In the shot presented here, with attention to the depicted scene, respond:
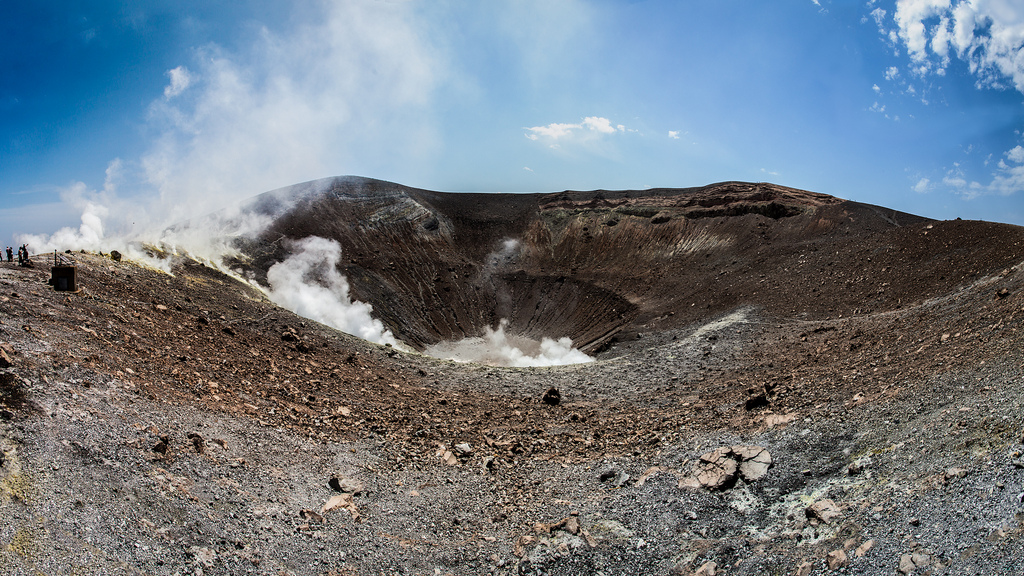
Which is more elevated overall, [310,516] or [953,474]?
[953,474]

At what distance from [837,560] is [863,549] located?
33 centimetres

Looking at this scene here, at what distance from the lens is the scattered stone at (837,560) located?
5832mm

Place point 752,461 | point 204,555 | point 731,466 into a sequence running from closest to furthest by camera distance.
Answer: point 204,555
point 731,466
point 752,461

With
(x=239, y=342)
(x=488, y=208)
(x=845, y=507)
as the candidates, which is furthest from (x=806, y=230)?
(x=239, y=342)

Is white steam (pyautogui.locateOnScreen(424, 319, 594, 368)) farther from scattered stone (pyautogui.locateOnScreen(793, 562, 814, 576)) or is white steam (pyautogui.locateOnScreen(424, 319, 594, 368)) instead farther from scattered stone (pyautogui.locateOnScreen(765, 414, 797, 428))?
scattered stone (pyautogui.locateOnScreen(793, 562, 814, 576))

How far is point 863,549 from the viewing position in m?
5.92

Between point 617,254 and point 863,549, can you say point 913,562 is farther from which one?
point 617,254

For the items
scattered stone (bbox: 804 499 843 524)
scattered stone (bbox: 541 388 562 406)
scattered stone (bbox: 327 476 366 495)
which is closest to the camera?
scattered stone (bbox: 804 499 843 524)

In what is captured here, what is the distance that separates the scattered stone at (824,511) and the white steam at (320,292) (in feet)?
67.2

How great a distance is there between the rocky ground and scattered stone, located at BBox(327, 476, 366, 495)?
0.03 m

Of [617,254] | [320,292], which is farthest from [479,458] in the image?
[617,254]

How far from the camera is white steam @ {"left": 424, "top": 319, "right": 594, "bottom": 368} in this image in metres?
25.7

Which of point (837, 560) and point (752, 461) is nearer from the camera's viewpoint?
point (837, 560)

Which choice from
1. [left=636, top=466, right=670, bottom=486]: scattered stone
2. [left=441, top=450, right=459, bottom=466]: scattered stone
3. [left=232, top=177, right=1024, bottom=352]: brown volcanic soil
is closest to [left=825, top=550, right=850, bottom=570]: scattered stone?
[left=636, top=466, right=670, bottom=486]: scattered stone
